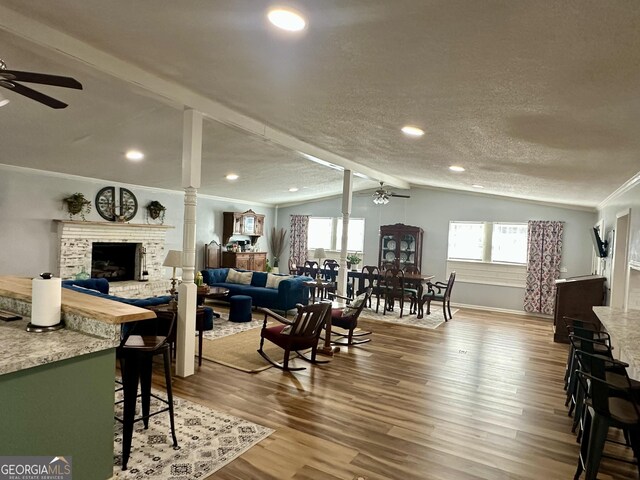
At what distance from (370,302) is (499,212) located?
3466mm

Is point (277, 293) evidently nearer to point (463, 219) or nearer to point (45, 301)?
point (463, 219)

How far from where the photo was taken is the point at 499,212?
9.35 metres

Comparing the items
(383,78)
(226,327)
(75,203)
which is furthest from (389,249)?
(383,78)

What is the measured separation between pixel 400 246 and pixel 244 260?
3.87 metres

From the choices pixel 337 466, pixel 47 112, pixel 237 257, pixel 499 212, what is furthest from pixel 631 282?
pixel 237 257

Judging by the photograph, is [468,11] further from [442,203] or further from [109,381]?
[442,203]

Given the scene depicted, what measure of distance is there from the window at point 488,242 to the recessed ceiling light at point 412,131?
593 centimetres

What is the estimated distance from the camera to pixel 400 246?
33.7ft

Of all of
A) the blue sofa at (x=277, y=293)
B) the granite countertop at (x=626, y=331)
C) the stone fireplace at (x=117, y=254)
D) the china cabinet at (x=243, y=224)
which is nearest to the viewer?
the granite countertop at (x=626, y=331)

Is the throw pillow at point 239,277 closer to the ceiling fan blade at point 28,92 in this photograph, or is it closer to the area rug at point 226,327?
the area rug at point 226,327

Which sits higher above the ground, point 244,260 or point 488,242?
point 488,242

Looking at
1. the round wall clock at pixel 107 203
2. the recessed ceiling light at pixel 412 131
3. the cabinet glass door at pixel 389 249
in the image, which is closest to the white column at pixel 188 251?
the recessed ceiling light at pixel 412 131

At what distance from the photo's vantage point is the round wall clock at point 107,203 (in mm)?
8062

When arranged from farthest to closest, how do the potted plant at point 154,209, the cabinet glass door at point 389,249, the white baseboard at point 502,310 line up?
1. the cabinet glass door at point 389,249
2. the potted plant at point 154,209
3. the white baseboard at point 502,310
